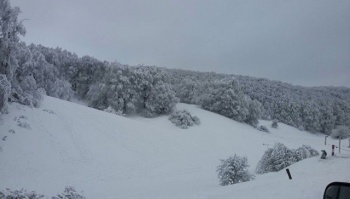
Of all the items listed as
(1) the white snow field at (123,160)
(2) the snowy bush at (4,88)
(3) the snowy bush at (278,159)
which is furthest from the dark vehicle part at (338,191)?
(2) the snowy bush at (4,88)

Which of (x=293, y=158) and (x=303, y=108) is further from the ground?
(x=303, y=108)

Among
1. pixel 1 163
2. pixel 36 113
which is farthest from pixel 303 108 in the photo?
pixel 1 163

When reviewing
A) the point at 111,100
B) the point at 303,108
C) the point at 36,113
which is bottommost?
the point at 36,113

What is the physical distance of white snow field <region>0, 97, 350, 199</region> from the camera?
12430mm

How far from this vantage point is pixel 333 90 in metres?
111

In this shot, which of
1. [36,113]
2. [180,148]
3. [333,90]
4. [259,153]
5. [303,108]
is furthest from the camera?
[333,90]

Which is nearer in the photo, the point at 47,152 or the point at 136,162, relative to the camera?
the point at 47,152

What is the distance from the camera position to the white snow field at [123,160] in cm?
1243

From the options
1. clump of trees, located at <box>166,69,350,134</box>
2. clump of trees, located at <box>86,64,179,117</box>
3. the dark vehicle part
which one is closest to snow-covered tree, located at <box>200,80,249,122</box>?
clump of trees, located at <box>166,69,350,134</box>

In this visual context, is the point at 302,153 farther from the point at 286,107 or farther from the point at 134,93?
the point at 286,107

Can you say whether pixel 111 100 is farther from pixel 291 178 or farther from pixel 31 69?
pixel 291 178

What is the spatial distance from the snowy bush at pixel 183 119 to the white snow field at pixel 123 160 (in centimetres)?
186

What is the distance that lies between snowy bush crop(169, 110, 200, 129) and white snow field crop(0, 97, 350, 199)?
186 cm

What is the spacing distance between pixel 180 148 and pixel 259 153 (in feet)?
26.1
